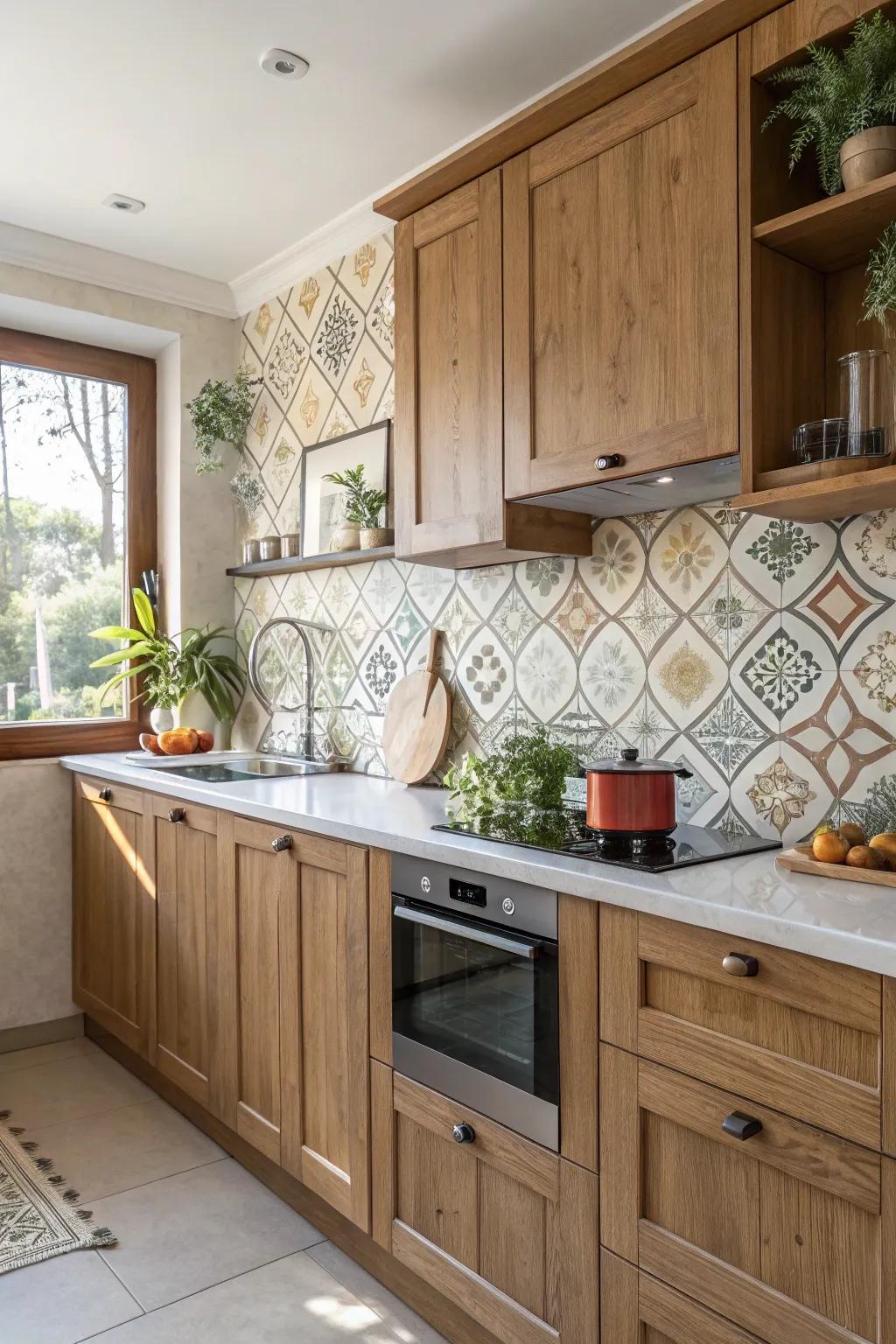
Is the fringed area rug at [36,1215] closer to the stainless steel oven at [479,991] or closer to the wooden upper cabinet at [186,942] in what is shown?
the wooden upper cabinet at [186,942]

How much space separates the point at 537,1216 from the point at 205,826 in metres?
1.32

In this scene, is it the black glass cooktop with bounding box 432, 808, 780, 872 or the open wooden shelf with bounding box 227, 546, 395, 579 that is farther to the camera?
the open wooden shelf with bounding box 227, 546, 395, 579

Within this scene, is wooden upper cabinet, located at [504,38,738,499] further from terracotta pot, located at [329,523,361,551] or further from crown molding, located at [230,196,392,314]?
crown molding, located at [230,196,392,314]

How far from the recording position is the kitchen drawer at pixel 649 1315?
1339 mm

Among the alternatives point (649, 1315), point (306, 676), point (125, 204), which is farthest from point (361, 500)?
point (649, 1315)

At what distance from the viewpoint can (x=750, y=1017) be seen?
4.27 feet

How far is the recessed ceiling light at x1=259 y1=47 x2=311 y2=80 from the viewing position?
2.23m

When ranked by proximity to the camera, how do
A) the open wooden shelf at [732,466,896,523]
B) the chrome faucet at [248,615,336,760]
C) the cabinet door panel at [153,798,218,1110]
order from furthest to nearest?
the chrome faucet at [248,615,336,760], the cabinet door panel at [153,798,218,1110], the open wooden shelf at [732,466,896,523]

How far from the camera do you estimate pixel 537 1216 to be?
1.61 m

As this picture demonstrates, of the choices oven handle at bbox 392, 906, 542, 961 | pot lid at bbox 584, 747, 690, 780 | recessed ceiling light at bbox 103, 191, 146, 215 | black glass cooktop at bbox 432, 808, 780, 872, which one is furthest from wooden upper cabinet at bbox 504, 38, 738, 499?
recessed ceiling light at bbox 103, 191, 146, 215

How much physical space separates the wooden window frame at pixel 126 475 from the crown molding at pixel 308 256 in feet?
1.63

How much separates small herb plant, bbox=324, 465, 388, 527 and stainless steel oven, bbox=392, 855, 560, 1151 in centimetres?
125

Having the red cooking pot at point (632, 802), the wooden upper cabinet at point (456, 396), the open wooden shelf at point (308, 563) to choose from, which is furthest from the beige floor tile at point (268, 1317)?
the open wooden shelf at point (308, 563)

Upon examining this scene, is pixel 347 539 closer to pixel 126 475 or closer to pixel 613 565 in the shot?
pixel 613 565
